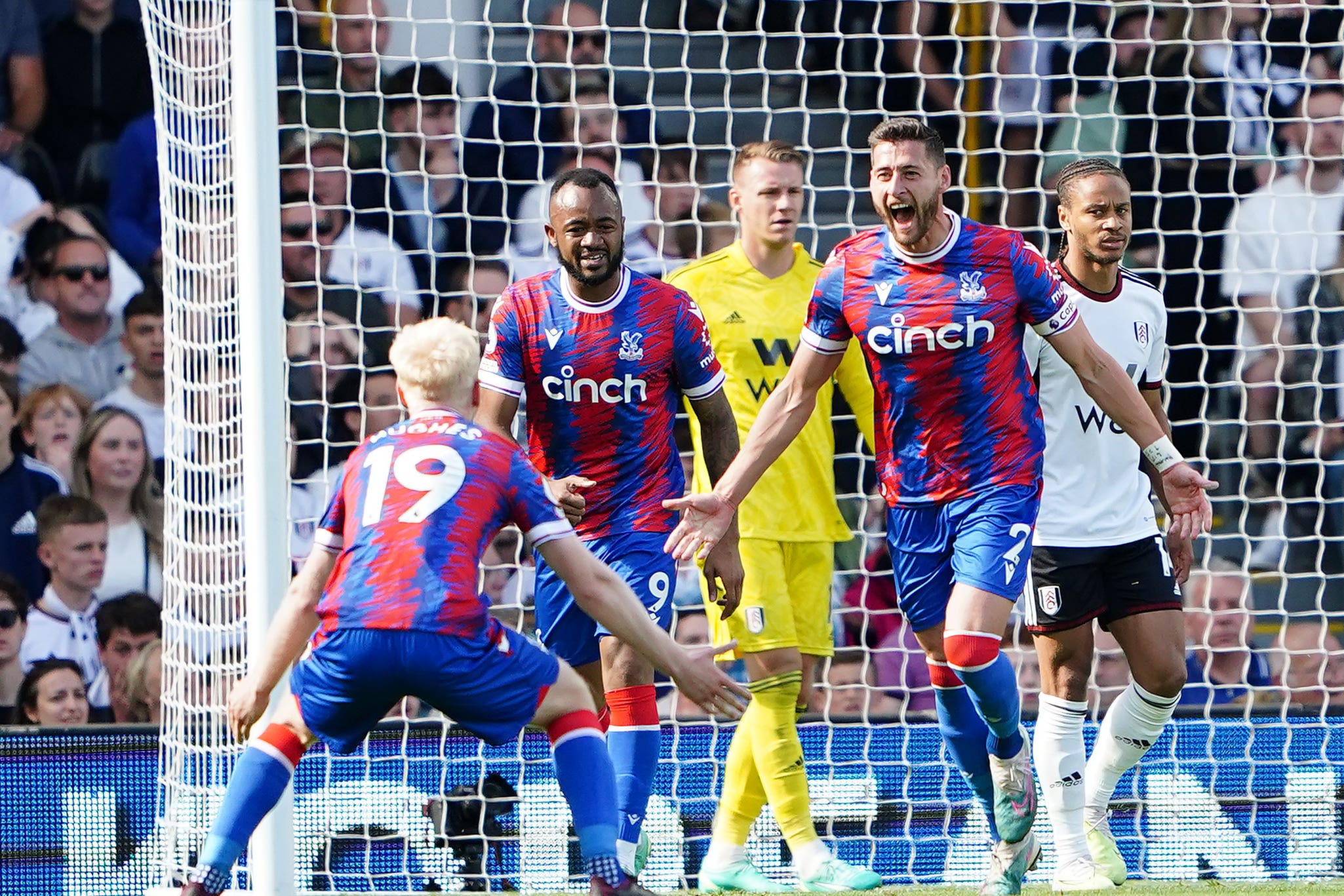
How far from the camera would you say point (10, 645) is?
25.4 feet

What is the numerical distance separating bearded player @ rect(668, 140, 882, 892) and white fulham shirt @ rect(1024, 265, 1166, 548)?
765 millimetres

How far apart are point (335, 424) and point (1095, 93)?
4.23 meters

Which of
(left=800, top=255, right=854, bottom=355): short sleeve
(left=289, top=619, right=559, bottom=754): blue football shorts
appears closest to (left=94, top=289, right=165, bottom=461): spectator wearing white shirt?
(left=800, top=255, right=854, bottom=355): short sleeve

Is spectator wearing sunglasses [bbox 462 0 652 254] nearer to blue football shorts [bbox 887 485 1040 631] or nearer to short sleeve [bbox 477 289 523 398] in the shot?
short sleeve [bbox 477 289 523 398]

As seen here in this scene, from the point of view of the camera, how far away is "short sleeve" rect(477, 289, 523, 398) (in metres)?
5.64

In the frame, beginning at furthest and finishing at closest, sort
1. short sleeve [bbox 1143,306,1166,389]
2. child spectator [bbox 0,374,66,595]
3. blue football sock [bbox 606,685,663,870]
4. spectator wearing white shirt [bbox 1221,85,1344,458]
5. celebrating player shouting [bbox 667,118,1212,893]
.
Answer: spectator wearing white shirt [bbox 1221,85,1344,458], child spectator [bbox 0,374,66,595], short sleeve [bbox 1143,306,1166,389], celebrating player shouting [bbox 667,118,1212,893], blue football sock [bbox 606,685,663,870]

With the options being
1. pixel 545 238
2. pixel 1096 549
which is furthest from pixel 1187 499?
pixel 545 238

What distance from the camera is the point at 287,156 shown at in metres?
8.66

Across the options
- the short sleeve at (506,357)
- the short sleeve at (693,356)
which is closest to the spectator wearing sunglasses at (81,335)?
the short sleeve at (506,357)

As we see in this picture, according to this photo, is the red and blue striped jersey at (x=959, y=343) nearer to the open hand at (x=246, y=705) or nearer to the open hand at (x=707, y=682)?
the open hand at (x=707, y=682)

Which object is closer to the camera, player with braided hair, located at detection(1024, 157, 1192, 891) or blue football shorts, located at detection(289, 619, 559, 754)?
blue football shorts, located at detection(289, 619, 559, 754)

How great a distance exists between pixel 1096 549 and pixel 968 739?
2.99ft

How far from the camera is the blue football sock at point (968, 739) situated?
18.1 feet

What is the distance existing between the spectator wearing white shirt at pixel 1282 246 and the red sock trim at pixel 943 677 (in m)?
3.57
